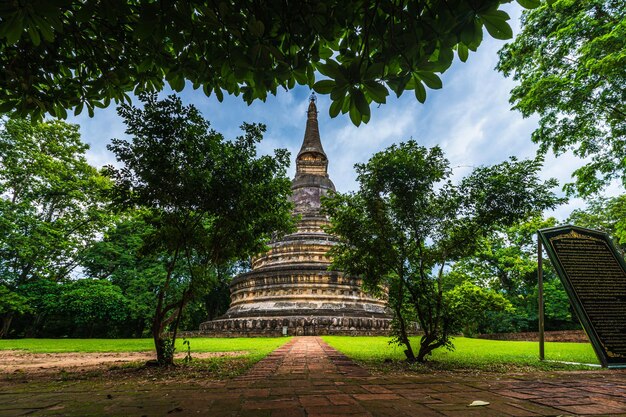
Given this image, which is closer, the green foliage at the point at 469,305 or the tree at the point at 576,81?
the green foliage at the point at 469,305

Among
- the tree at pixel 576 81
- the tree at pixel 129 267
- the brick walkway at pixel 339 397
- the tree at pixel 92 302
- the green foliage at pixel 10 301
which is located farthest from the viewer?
the tree at pixel 129 267

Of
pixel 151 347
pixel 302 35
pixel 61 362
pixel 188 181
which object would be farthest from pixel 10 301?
pixel 302 35

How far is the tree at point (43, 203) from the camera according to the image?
16.1 meters

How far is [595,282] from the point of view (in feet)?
18.8

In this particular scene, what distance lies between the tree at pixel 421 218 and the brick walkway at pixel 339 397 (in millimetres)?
2045

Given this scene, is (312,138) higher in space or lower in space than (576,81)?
higher

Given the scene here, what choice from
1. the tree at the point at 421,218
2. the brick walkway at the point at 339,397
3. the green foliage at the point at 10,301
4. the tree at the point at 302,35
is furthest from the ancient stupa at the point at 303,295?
the tree at the point at 302,35

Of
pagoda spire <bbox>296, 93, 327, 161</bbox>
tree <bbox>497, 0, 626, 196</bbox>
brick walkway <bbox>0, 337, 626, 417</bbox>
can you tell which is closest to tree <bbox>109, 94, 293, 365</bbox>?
brick walkway <bbox>0, 337, 626, 417</bbox>

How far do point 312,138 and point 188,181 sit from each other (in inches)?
918

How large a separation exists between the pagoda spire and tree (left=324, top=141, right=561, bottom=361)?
20605mm

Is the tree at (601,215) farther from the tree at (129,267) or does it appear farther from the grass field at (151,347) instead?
the tree at (129,267)

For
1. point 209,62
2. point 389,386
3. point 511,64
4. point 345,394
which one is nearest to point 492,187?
point 389,386

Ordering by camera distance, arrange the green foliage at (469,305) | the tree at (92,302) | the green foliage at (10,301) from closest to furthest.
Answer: the green foliage at (469,305), the green foliage at (10,301), the tree at (92,302)

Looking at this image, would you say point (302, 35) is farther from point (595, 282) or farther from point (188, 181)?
point (595, 282)
